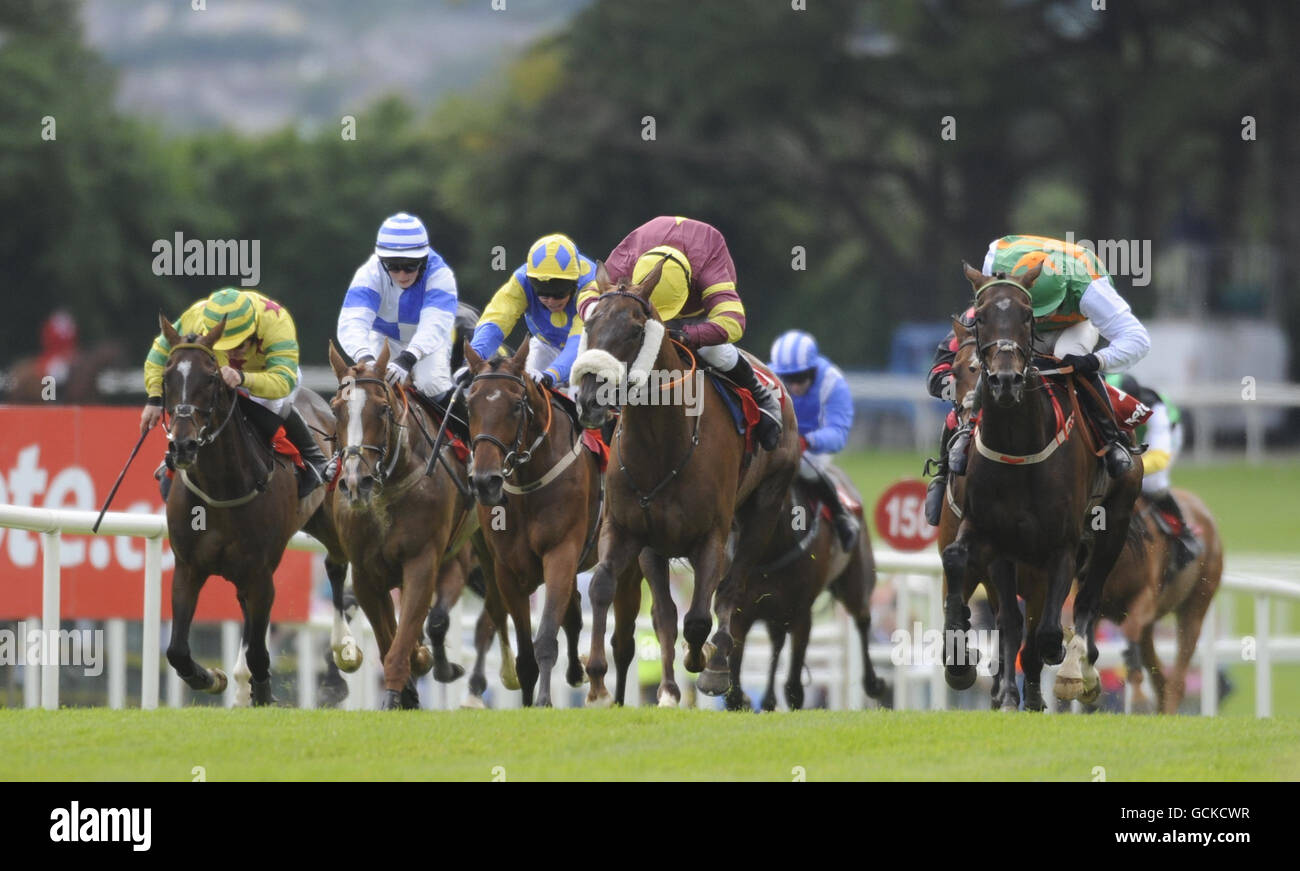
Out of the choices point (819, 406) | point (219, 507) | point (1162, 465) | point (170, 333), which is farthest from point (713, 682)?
point (1162, 465)

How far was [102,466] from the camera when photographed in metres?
12.1

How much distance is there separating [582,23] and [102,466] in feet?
99.5

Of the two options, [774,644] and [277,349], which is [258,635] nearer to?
[277,349]

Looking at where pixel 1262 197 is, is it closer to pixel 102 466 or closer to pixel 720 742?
pixel 102 466

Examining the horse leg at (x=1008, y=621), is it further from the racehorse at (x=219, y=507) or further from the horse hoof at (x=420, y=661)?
the racehorse at (x=219, y=507)

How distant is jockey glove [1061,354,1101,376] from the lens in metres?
8.77

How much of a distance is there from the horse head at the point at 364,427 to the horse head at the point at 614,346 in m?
1.02

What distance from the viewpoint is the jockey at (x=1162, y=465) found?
38.1 feet

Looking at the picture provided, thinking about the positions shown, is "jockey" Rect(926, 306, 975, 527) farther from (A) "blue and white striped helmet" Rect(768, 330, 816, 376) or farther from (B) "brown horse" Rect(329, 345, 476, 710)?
(A) "blue and white striped helmet" Rect(768, 330, 816, 376)

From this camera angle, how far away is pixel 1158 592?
12273 mm

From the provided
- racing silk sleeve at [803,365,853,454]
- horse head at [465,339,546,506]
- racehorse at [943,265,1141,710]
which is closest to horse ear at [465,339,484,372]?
horse head at [465,339,546,506]

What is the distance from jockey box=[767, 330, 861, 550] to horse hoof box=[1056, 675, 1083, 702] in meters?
2.92

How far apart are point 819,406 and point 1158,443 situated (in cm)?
185
